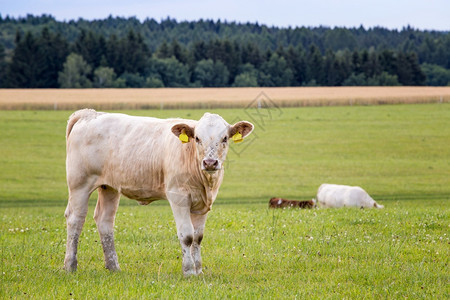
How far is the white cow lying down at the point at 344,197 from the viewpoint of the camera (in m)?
23.4

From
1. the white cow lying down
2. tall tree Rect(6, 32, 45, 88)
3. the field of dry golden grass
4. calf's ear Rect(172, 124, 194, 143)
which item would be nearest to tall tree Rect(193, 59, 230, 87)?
the field of dry golden grass

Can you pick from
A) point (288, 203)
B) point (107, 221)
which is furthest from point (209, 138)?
point (288, 203)

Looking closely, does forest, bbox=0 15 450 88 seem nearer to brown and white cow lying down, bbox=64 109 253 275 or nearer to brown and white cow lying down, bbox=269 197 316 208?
brown and white cow lying down, bbox=269 197 316 208

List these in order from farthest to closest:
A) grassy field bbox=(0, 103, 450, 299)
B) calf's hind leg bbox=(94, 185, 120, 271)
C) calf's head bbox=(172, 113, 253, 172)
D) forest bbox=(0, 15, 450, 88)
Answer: forest bbox=(0, 15, 450, 88) < calf's hind leg bbox=(94, 185, 120, 271) < calf's head bbox=(172, 113, 253, 172) < grassy field bbox=(0, 103, 450, 299)

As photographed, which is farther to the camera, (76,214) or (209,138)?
(76,214)

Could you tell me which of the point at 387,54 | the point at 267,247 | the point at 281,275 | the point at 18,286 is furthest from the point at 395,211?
the point at 387,54

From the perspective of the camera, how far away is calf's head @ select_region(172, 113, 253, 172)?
892 cm

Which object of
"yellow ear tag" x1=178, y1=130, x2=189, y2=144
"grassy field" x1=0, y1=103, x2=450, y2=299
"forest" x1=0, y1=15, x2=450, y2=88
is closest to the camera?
"grassy field" x1=0, y1=103, x2=450, y2=299

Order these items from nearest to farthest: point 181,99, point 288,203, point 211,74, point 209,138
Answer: point 209,138 → point 288,203 → point 181,99 → point 211,74

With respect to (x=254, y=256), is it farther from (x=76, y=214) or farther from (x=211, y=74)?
(x=211, y=74)

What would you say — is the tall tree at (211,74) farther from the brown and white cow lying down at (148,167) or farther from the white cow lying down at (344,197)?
the brown and white cow lying down at (148,167)

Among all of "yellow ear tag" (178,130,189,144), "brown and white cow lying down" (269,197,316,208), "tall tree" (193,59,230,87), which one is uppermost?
"yellow ear tag" (178,130,189,144)

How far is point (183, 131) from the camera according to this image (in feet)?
31.0

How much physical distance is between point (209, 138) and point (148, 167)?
3.91ft
